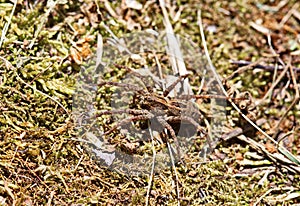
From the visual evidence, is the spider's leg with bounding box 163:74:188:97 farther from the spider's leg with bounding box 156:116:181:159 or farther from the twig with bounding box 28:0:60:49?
the twig with bounding box 28:0:60:49

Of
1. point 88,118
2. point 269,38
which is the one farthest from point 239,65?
point 88,118

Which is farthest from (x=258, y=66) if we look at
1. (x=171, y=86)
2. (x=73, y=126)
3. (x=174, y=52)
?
(x=73, y=126)

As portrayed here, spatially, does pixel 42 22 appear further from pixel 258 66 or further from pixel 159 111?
pixel 258 66

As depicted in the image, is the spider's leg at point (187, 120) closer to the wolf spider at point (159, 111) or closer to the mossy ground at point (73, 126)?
the wolf spider at point (159, 111)

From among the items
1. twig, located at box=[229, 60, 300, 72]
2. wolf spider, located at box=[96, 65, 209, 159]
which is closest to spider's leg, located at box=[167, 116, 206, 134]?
wolf spider, located at box=[96, 65, 209, 159]


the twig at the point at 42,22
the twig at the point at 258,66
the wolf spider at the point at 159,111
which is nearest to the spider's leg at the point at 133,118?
the wolf spider at the point at 159,111

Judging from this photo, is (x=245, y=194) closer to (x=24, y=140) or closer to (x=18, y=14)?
(x=24, y=140)
